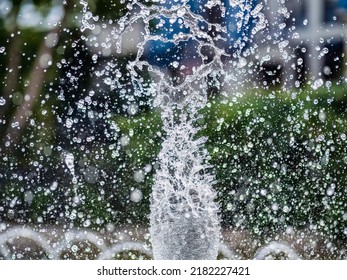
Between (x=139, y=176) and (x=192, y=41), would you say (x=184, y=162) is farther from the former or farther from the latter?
(x=192, y=41)

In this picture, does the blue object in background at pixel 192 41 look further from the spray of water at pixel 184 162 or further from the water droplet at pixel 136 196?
the water droplet at pixel 136 196

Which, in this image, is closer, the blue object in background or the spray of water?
the spray of water

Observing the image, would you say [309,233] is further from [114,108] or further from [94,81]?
[94,81]

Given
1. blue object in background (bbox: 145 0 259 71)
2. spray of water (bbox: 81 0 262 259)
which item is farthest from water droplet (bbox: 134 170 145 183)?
blue object in background (bbox: 145 0 259 71)

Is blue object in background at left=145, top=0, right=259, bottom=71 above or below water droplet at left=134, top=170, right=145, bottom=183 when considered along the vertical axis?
above

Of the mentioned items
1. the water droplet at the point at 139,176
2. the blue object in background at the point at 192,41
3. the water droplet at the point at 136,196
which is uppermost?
the blue object in background at the point at 192,41

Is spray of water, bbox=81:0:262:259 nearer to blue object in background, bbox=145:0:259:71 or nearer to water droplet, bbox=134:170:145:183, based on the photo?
blue object in background, bbox=145:0:259:71

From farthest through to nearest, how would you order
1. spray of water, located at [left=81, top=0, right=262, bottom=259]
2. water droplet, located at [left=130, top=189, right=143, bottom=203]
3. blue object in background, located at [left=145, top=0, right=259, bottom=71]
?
blue object in background, located at [left=145, top=0, right=259, bottom=71], water droplet, located at [left=130, top=189, right=143, bottom=203], spray of water, located at [left=81, top=0, right=262, bottom=259]

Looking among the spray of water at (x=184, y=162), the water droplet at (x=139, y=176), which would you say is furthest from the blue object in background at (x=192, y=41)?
the water droplet at (x=139, y=176)

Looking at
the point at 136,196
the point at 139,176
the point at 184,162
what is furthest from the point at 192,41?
the point at 184,162

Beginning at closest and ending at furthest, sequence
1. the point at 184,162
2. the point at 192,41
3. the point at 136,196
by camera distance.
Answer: the point at 184,162 → the point at 136,196 → the point at 192,41

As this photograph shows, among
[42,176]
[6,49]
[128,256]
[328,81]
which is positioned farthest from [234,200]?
[6,49]

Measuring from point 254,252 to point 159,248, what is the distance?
1.35m

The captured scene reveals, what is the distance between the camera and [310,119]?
5.54m
